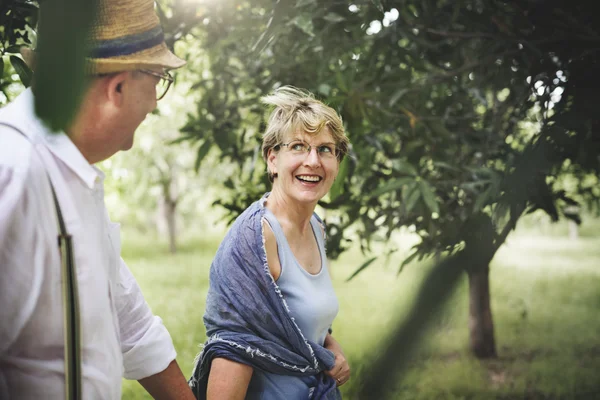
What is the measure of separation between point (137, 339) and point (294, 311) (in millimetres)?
405

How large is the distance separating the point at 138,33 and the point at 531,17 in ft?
3.48

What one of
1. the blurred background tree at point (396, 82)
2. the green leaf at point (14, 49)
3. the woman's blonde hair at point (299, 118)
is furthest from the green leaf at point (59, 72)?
the woman's blonde hair at point (299, 118)

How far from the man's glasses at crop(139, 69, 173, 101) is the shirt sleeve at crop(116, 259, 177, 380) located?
0.39 m

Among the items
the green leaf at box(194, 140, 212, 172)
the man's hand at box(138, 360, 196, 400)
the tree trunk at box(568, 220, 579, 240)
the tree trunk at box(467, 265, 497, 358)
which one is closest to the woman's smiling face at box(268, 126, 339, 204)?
the man's hand at box(138, 360, 196, 400)

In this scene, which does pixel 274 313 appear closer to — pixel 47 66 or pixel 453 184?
pixel 47 66

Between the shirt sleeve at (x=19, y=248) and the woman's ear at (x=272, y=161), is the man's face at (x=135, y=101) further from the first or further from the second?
the woman's ear at (x=272, y=161)

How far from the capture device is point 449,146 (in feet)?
10.8

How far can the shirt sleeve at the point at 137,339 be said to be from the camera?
1236mm

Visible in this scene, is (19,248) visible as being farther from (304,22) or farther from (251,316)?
(304,22)

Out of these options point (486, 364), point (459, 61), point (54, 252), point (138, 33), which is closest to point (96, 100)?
point (138, 33)

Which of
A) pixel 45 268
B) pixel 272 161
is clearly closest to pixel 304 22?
pixel 272 161

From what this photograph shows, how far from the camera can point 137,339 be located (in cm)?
125

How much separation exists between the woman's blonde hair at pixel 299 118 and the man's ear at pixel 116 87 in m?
0.70

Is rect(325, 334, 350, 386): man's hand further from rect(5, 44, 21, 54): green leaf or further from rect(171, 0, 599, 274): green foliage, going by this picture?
rect(5, 44, 21, 54): green leaf
